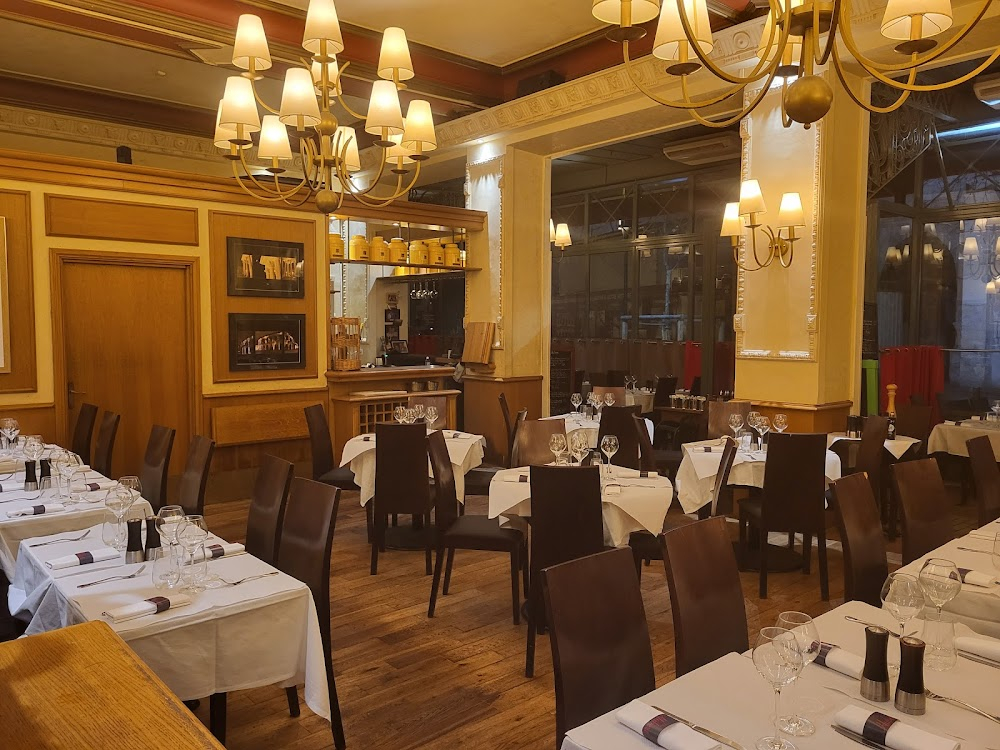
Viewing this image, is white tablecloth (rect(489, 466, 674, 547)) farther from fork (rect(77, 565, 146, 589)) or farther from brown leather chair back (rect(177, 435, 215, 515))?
fork (rect(77, 565, 146, 589))

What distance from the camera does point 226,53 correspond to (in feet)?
21.0

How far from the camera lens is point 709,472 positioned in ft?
15.9

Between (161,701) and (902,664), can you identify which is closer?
(161,701)

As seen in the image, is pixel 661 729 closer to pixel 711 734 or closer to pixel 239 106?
pixel 711 734

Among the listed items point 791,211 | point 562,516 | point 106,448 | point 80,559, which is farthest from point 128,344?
point 791,211

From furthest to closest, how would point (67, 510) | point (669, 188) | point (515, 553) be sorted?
point (669, 188), point (515, 553), point (67, 510)

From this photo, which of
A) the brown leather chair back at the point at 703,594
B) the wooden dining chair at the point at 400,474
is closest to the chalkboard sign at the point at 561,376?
the wooden dining chair at the point at 400,474

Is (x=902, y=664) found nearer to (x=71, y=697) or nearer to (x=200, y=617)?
(x=71, y=697)

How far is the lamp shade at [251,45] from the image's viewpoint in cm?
376

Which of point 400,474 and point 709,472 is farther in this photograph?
point 709,472

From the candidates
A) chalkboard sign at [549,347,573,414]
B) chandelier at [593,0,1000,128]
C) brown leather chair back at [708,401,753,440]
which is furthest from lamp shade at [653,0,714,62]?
chalkboard sign at [549,347,573,414]

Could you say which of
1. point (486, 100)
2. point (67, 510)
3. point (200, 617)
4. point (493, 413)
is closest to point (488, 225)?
point (486, 100)

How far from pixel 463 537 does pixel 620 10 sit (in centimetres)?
262

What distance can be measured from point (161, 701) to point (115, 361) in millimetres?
5867
